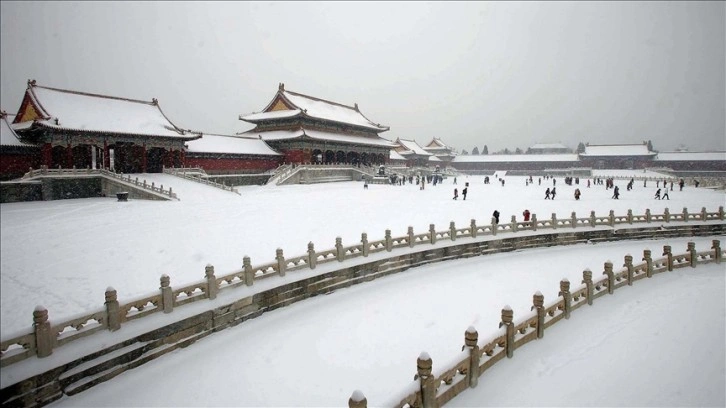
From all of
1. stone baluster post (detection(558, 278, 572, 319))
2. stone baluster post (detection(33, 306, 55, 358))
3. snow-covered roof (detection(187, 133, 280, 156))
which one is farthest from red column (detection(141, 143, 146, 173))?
stone baluster post (detection(558, 278, 572, 319))

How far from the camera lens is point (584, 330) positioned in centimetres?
861

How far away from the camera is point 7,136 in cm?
2291

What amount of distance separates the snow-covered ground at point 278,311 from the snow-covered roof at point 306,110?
24503 mm

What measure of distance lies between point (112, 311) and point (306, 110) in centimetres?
3632

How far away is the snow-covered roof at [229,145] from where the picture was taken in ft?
110

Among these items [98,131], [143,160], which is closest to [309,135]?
[143,160]

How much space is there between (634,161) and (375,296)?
8246 cm

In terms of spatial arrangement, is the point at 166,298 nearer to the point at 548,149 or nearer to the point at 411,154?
the point at 411,154

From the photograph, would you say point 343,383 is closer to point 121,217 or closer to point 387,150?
point 121,217

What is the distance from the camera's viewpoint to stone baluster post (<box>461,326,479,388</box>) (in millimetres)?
6195

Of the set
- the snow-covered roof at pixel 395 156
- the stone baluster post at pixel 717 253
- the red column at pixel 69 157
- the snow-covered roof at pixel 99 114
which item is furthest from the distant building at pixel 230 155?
the stone baluster post at pixel 717 253

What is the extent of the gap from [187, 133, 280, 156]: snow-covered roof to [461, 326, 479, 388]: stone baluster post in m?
31.6

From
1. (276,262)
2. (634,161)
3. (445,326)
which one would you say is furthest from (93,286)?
(634,161)

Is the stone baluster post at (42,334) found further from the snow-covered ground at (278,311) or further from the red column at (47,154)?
the red column at (47,154)
